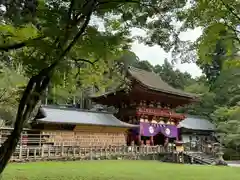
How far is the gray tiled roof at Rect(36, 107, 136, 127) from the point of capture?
21328mm

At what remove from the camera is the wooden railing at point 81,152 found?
58.2 ft

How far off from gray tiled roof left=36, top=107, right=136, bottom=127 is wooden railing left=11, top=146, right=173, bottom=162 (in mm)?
2009

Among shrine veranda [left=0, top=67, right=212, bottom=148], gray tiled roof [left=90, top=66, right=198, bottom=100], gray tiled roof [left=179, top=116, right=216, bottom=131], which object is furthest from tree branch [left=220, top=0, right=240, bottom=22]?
gray tiled roof [left=179, top=116, right=216, bottom=131]

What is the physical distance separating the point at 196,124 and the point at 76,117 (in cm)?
1698

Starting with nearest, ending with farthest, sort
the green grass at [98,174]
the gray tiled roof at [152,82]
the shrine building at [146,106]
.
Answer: the green grass at [98,174]
the shrine building at [146,106]
the gray tiled roof at [152,82]

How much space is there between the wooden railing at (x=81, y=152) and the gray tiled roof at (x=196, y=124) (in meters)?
10.8

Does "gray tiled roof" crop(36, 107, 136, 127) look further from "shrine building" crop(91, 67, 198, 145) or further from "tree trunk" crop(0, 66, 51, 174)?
"tree trunk" crop(0, 66, 51, 174)

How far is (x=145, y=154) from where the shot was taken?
23703 millimetres

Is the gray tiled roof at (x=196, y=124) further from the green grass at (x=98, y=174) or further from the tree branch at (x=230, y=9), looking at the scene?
the tree branch at (x=230, y=9)

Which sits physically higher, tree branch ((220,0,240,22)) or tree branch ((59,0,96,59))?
tree branch ((220,0,240,22))

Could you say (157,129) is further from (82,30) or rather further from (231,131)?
(82,30)

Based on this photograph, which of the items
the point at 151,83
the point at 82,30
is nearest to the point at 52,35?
the point at 82,30

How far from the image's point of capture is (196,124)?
3609 centimetres

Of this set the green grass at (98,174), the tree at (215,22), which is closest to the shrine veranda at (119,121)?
the green grass at (98,174)
